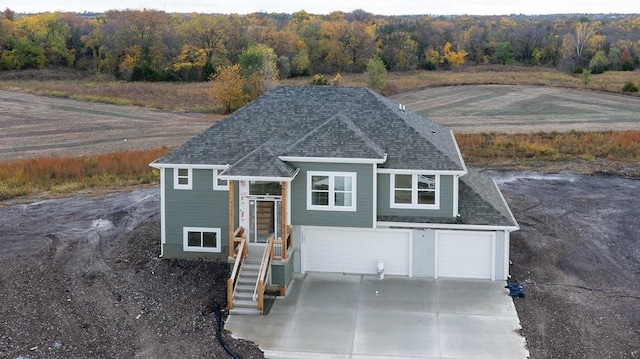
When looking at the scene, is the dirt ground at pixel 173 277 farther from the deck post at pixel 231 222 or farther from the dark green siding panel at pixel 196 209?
the deck post at pixel 231 222

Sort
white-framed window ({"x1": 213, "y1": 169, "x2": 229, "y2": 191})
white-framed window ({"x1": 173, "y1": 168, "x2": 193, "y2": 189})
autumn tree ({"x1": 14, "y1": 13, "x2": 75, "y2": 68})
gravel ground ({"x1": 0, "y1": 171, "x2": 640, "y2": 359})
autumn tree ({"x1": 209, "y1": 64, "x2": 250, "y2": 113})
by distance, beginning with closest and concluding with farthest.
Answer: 1. gravel ground ({"x1": 0, "y1": 171, "x2": 640, "y2": 359})
2. white-framed window ({"x1": 213, "y1": 169, "x2": 229, "y2": 191})
3. white-framed window ({"x1": 173, "y1": 168, "x2": 193, "y2": 189})
4. autumn tree ({"x1": 209, "y1": 64, "x2": 250, "y2": 113})
5. autumn tree ({"x1": 14, "y1": 13, "x2": 75, "y2": 68})

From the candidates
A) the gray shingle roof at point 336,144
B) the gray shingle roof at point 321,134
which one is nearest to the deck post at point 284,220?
the gray shingle roof at point 321,134

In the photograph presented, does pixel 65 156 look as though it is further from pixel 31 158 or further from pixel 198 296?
pixel 198 296

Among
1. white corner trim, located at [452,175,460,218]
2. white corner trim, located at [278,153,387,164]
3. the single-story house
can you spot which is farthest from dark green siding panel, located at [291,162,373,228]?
white corner trim, located at [452,175,460,218]

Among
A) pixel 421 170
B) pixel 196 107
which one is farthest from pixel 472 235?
pixel 196 107

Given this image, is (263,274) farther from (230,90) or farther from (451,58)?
(451,58)

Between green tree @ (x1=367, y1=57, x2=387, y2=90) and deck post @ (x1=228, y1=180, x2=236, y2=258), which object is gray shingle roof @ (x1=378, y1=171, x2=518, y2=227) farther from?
green tree @ (x1=367, y1=57, x2=387, y2=90)

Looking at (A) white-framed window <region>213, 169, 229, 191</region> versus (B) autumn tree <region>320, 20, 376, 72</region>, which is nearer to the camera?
(A) white-framed window <region>213, 169, 229, 191</region>

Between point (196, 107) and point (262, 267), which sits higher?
point (196, 107)
